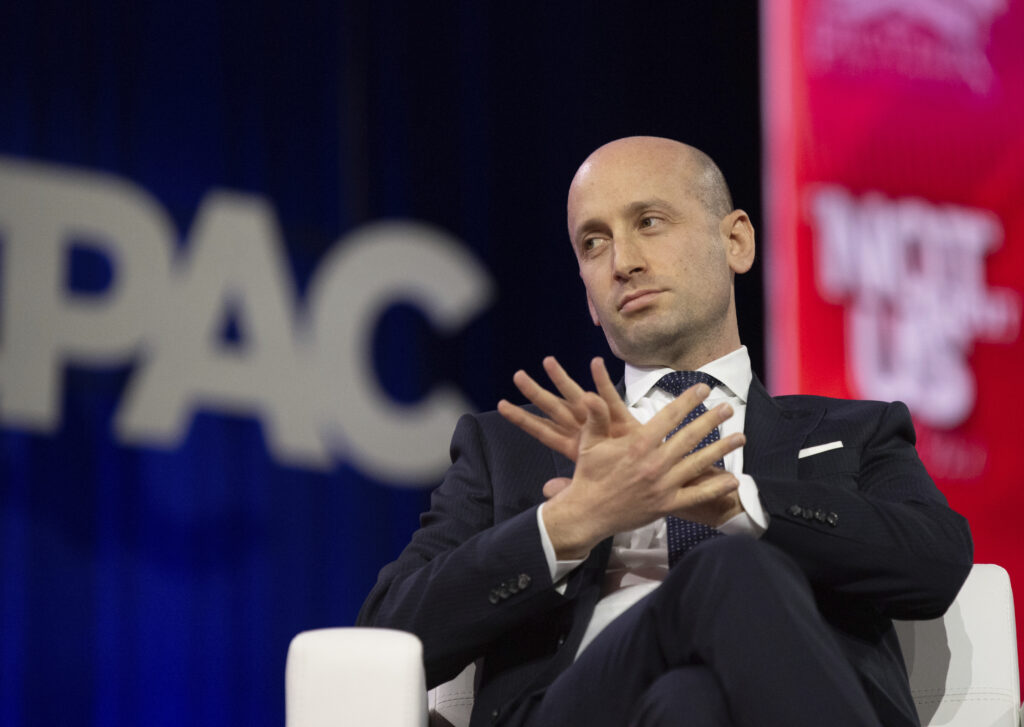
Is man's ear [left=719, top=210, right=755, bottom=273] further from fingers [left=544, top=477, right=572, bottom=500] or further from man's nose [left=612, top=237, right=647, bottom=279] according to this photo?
fingers [left=544, top=477, right=572, bottom=500]

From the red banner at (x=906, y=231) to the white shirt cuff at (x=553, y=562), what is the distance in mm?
2595

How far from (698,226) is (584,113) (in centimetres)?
235

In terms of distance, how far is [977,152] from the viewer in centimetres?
428

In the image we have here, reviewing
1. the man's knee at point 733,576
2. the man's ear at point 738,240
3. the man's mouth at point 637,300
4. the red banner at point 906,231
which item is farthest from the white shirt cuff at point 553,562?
the red banner at point 906,231

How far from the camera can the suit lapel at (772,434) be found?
1.57 m

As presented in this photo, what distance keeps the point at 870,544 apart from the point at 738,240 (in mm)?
686

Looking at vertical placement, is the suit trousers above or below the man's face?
below

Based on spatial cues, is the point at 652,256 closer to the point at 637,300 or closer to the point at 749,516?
the point at 637,300

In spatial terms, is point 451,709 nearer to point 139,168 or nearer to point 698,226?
point 698,226

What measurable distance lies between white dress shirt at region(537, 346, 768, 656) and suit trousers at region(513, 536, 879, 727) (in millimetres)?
73

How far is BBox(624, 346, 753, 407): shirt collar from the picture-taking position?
173 cm

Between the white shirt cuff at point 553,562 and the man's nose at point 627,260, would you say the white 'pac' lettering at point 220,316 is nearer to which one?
the man's nose at point 627,260

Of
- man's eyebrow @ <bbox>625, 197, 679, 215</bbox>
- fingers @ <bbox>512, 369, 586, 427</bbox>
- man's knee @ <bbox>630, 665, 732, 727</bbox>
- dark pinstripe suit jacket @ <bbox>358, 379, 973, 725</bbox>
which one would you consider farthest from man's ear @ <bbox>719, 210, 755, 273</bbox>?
man's knee @ <bbox>630, 665, 732, 727</bbox>

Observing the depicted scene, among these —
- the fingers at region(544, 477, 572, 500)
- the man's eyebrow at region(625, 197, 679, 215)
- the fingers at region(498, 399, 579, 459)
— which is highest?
the man's eyebrow at region(625, 197, 679, 215)
